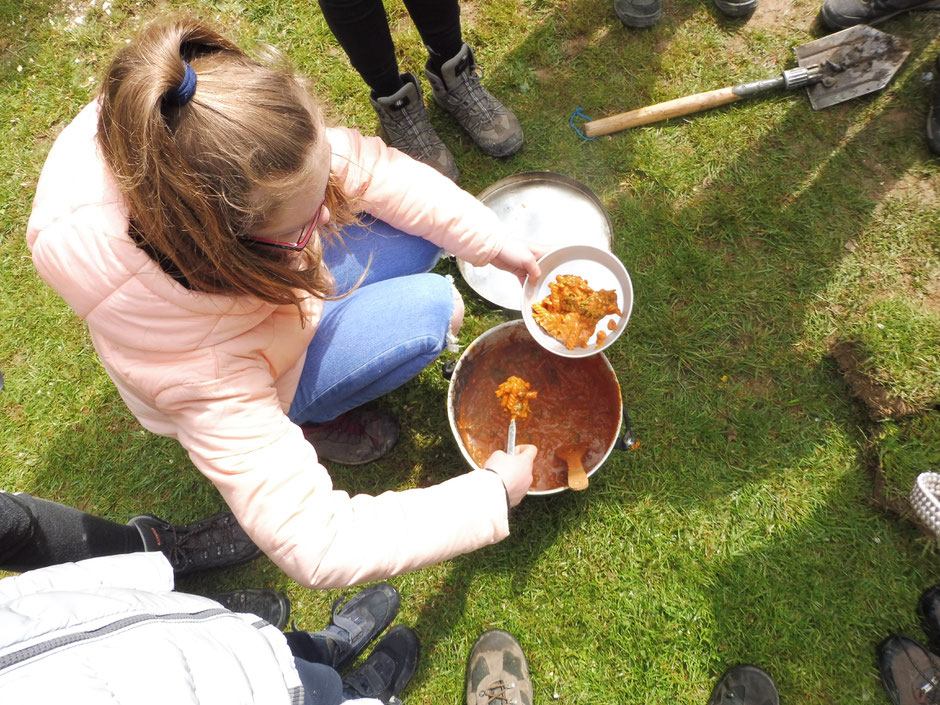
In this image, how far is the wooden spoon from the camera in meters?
2.04

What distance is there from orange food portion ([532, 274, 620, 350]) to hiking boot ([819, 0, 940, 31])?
197 cm

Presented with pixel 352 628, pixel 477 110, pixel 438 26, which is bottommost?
pixel 352 628

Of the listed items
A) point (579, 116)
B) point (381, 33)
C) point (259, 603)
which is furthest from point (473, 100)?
point (259, 603)

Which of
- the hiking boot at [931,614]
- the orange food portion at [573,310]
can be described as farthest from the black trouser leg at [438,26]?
the hiking boot at [931,614]

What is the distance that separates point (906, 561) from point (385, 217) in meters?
2.44

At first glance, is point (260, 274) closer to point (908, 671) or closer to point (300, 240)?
point (300, 240)

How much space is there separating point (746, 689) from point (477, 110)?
8.79 ft

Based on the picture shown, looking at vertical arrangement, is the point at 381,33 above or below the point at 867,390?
above

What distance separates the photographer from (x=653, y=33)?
289cm

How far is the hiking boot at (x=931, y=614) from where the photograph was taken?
2.18m

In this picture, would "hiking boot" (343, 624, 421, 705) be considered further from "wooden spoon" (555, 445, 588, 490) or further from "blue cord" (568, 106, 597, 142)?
"blue cord" (568, 106, 597, 142)

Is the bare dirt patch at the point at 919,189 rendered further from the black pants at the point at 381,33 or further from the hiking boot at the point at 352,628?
the hiking boot at the point at 352,628

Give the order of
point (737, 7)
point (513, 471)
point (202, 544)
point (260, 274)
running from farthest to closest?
point (737, 7) < point (202, 544) < point (513, 471) < point (260, 274)

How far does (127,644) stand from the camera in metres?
1.14
